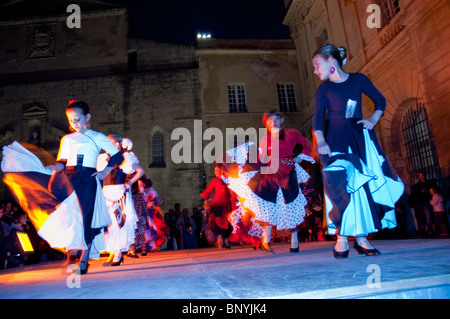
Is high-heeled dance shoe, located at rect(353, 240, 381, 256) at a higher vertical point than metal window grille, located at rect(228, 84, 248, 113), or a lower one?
lower

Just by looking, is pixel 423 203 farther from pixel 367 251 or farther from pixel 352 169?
pixel 352 169

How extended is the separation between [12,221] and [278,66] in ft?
60.6

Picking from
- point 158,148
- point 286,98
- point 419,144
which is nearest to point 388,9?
point 419,144

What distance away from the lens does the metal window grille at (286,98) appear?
21672 millimetres

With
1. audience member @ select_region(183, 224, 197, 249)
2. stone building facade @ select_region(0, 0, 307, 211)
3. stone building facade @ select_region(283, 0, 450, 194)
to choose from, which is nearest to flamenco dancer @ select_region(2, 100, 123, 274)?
stone building facade @ select_region(283, 0, 450, 194)

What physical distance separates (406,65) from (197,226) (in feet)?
36.8

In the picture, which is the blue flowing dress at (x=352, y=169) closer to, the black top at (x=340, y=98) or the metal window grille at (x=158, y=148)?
the black top at (x=340, y=98)

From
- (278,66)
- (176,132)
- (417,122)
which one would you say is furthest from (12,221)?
(278,66)

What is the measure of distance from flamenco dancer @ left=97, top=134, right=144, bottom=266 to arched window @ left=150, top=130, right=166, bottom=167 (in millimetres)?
15073

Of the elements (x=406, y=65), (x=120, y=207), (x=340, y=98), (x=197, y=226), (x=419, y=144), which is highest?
(x=406, y=65)

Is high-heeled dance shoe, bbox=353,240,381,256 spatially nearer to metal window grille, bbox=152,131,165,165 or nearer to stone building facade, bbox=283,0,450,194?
stone building facade, bbox=283,0,450,194

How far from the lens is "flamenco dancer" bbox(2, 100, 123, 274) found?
12.1 feet

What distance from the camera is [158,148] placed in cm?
2112
